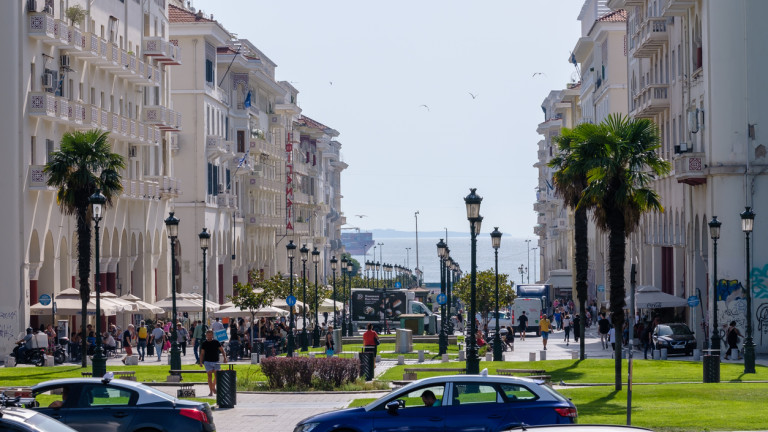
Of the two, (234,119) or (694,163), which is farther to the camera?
(234,119)

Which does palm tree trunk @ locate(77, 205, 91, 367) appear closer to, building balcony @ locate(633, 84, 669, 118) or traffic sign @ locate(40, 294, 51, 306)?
traffic sign @ locate(40, 294, 51, 306)

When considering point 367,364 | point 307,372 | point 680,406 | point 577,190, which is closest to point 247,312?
point 577,190

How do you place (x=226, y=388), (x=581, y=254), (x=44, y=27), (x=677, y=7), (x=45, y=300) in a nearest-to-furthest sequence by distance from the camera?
(x=226, y=388), (x=581, y=254), (x=45, y=300), (x=44, y=27), (x=677, y=7)

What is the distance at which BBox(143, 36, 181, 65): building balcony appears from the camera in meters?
70.4

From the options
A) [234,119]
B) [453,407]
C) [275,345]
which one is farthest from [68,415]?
[234,119]

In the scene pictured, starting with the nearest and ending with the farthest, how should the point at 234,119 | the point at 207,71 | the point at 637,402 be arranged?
the point at 637,402, the point at 207,71, the point at 234,119

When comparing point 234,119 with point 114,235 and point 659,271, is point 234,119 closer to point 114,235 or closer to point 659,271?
point 114,235

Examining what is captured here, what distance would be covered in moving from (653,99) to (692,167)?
35.6 feet

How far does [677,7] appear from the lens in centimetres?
5584

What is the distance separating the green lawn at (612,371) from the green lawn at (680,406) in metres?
3.43

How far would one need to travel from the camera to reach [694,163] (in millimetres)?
52562

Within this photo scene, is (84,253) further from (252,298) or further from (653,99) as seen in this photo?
(653,99)

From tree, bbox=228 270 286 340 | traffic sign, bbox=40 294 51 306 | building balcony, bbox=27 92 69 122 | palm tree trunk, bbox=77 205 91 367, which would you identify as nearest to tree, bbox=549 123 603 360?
tree, bbox=228 270 286 340

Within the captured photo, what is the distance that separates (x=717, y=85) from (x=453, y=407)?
34.5 metres
